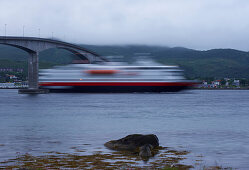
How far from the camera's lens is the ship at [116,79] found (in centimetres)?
10356

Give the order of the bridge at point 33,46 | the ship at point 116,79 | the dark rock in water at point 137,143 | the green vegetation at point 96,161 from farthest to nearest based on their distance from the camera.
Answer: the ship at point 116,79, the bridge at point 33,46, the dark rock in water at point 137,143, the green vegetation at point 96,161

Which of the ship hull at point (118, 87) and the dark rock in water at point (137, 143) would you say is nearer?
the dark rock in water at point (137, 143)

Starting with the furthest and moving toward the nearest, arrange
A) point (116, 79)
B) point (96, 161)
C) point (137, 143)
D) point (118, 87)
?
point (116, 79) → point (118, 87) → point (137, 143) → point (96, 161)

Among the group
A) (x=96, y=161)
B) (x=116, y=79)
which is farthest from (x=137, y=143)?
(x=116, y=79)

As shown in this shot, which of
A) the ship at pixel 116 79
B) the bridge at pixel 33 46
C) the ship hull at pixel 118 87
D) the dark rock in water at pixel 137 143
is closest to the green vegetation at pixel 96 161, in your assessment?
the dark rock in water at pixel 137 143

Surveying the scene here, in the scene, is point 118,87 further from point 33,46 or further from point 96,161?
point 96,161

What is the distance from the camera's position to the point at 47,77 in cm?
11169

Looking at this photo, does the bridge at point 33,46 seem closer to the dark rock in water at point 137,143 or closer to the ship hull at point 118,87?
the ship hull at point 118,87

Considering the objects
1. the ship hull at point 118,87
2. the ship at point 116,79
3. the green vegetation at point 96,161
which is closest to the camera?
the green vegetation at point 96,161

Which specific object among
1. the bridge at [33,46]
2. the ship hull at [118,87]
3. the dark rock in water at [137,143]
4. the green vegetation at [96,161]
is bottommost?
the green vegetation at [96,161]

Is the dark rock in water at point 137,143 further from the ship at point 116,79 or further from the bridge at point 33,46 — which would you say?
the ship at point 116,79

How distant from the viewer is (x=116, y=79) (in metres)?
105

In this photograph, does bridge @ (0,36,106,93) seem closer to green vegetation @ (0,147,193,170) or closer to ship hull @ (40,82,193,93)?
ship hull @ (40,82,193,93)

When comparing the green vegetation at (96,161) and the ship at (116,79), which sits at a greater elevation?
the ship at (116,79)
